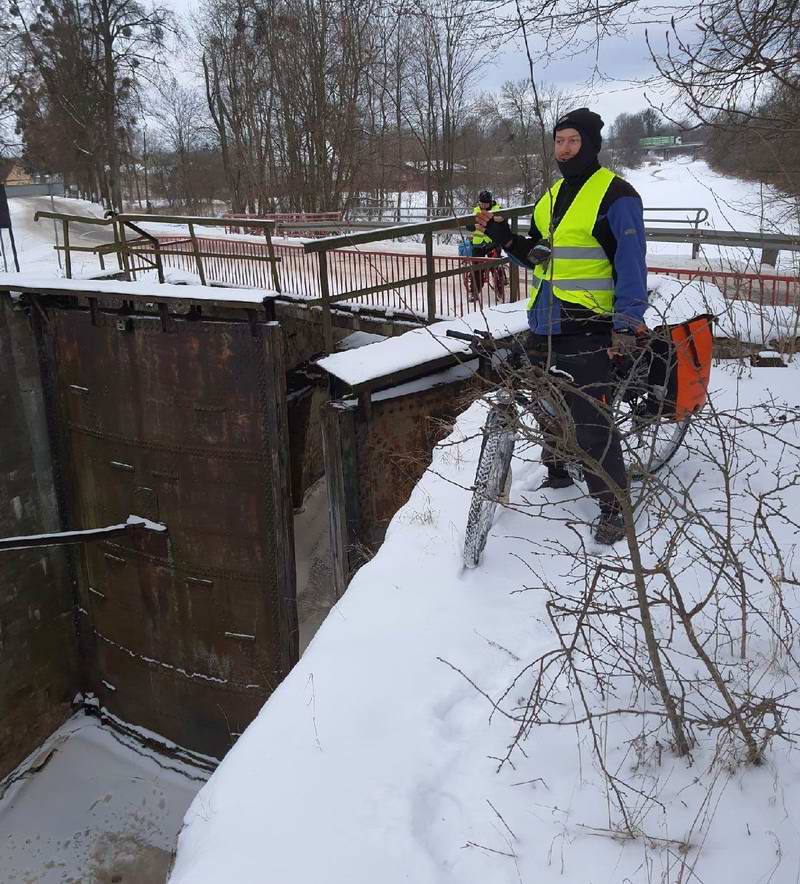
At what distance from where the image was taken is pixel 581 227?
3.72m

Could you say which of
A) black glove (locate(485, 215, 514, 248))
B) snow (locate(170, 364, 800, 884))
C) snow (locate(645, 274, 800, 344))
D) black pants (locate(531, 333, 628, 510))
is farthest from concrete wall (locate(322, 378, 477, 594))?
snow (locate(170, 364, 800, 884))

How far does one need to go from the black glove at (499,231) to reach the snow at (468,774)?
5.66 feet

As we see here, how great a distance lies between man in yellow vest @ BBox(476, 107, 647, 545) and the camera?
3629 millimetres

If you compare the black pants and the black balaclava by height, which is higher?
the black balaclava

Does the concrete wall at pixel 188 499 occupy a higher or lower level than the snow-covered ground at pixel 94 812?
higher

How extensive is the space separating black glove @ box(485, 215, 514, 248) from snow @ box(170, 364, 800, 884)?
5.66 ft

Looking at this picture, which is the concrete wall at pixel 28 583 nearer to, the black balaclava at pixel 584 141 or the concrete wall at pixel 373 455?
the concrete wall at pixel 373 455

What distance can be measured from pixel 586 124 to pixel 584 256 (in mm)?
604

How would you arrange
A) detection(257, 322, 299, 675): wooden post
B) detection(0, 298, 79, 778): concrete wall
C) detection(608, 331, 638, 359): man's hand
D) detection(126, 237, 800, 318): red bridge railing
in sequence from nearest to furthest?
detection(608, 331, 638, 359): man's hand
detection(257, 322, 299, 675): wooden post
detection(0, 298, 79, 778): concrete wall
detection(126, 237, 800, 318): red bridge railing

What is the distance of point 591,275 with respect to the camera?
382cm

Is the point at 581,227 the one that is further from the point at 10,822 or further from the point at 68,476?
the point at 10,822

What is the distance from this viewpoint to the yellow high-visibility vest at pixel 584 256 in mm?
3701

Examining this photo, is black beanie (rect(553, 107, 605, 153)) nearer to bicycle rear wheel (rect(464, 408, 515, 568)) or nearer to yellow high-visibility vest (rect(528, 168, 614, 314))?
yellow high-visibility vest (rect(528, 168, 614, 314))

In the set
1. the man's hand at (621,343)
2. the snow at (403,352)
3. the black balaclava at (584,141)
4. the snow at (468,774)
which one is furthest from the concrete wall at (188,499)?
the snow at (468,774)
